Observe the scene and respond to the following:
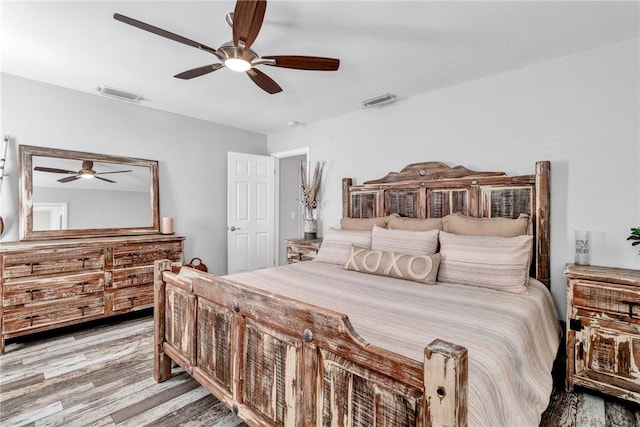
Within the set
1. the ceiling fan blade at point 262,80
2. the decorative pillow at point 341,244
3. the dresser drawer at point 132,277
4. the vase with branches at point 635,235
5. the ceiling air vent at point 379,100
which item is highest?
the ceiling air vent at point 379,100

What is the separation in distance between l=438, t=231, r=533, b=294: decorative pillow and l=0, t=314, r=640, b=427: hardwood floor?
82 cm

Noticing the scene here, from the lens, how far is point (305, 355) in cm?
126

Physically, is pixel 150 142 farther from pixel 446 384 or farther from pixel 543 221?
pixel 543 221

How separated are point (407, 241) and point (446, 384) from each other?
6.42ft

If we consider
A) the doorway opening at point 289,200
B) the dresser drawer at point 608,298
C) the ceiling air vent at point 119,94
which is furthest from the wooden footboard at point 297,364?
the doorway opening at point 289,200

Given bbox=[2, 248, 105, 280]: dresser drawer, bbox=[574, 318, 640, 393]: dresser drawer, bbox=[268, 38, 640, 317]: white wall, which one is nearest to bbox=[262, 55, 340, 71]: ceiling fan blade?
bbox=[268, 38, 640, 317]: white wall

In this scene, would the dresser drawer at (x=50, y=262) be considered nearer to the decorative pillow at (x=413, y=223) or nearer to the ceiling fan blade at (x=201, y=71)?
the ceiling fan blade at (x=201, y=71)

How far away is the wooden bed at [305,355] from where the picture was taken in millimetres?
887

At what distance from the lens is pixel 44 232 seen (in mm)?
3162

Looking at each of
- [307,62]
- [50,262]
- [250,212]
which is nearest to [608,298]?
[307,62]

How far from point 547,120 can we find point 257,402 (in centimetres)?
306

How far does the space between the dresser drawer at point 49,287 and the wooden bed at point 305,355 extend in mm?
1479

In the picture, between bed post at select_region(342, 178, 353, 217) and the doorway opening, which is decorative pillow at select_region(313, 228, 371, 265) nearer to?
bed post at select_region(342, 178, 353, 217)

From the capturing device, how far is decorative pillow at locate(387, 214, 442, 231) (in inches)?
115
